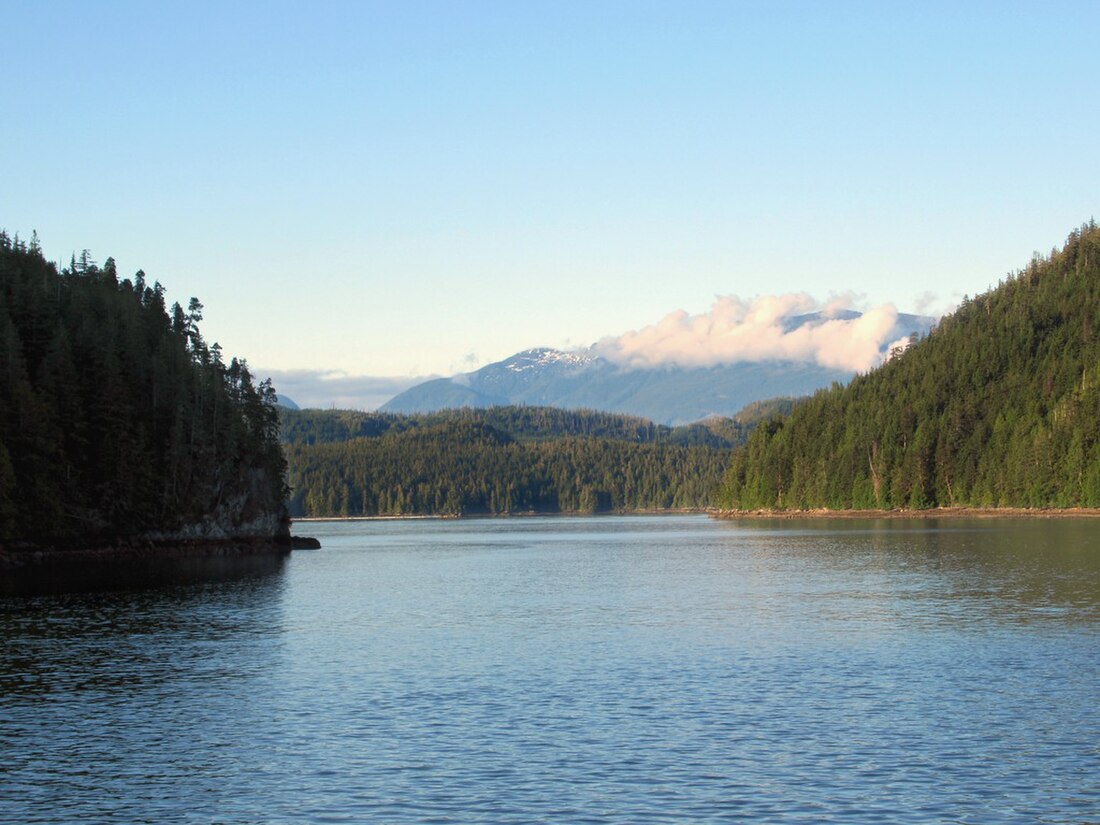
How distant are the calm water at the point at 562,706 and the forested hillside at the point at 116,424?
106 ft

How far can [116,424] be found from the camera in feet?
406

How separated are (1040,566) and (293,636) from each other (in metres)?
61.9

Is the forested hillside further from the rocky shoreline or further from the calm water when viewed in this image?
the calm water

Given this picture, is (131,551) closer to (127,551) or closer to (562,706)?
(127,551)

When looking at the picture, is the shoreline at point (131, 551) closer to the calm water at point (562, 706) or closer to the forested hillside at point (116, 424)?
the forested hillside at point (116, 424)

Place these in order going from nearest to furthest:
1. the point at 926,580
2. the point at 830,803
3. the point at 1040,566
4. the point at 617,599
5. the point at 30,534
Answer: the point at 830,803, the point at 617,599, the point at 926,580, the point at 1040,566, the point at 30,534

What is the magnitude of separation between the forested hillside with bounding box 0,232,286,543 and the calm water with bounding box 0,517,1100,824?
106 feet

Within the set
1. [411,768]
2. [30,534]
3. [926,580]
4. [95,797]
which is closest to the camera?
[95,797]

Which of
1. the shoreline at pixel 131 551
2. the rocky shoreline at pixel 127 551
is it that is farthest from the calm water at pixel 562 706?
the rocky shoreline at pixel 127 551

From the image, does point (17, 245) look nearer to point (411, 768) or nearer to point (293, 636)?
point (293, 636)

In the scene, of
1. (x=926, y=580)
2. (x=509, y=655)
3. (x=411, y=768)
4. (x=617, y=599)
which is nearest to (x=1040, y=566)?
(x=926, y=580)

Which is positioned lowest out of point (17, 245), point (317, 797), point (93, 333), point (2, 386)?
point (317, 797)

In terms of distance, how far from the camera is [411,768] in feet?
104

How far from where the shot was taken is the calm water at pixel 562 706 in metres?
28.4
